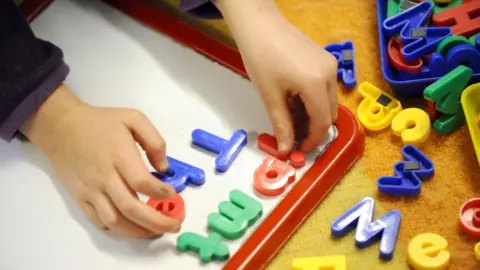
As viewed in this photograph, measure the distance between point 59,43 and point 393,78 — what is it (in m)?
0.41

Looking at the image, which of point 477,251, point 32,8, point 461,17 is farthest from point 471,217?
point 32,8

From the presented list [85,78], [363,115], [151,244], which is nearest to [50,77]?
[85,78]

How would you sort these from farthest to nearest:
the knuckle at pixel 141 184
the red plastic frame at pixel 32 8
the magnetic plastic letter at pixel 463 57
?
the red plastic frame at pixel 32 8, the magnetic plastic letter at pixel 463 57, the knuckle at pixel 141 184

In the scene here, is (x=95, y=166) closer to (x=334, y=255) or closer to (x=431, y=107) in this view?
(x=334, y=255)

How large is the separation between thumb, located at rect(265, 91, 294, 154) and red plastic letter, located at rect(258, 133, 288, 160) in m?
0.01

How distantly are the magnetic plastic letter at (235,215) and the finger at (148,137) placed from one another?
0.23ft

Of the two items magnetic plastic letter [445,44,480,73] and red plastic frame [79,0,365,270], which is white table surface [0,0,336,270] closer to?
red plastic frame [79,0,365,270]

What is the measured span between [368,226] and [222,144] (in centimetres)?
17

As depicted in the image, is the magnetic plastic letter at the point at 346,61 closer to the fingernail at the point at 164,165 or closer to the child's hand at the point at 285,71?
the child's hand at the point at 285,71

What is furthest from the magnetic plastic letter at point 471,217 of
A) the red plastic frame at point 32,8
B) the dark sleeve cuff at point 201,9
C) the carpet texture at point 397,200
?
the red plastic frame at point 32,8

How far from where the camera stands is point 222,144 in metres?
0.69

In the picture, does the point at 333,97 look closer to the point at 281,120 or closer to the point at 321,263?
the point at 281,120

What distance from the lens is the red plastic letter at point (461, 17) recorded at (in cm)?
73

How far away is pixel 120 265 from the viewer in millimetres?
625
